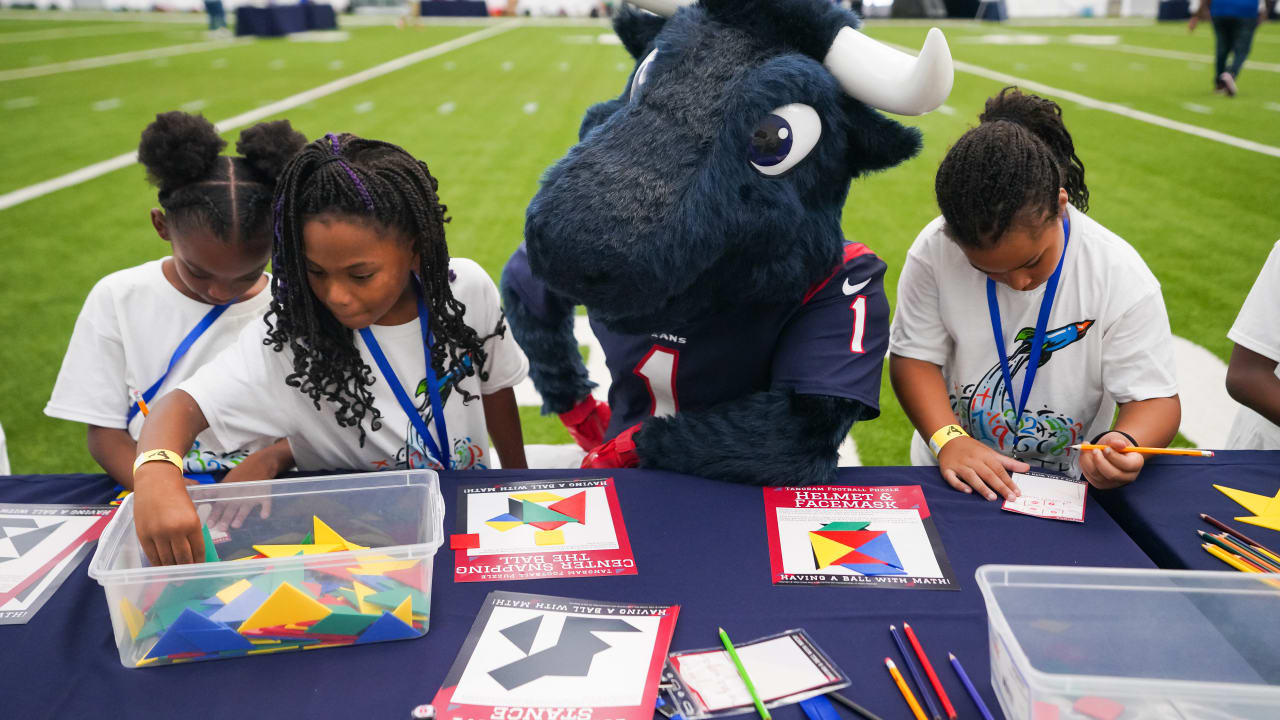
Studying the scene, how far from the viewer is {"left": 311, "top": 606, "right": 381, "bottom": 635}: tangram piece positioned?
41.0 inches

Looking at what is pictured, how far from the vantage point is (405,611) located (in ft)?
3.53

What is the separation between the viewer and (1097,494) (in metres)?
1.42

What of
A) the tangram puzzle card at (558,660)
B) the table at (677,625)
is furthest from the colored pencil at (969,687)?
the tangram puzzle card at (558,660)

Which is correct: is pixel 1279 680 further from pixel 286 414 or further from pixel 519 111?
pixel 519 111

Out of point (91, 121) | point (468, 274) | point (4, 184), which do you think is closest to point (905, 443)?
point (468, 274)

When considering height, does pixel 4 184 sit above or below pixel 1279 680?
below

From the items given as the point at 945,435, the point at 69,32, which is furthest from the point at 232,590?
the point at 69,32

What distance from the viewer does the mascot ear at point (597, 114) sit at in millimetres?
1487

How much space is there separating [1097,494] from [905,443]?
4.32 feet

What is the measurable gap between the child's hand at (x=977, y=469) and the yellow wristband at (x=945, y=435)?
1.1 inches

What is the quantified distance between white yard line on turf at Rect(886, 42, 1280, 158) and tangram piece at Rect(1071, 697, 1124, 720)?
443 cm

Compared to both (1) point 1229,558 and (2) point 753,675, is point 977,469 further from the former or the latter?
(2) point 753,675

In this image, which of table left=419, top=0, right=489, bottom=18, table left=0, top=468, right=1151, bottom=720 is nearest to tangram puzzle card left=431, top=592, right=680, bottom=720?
table left=0, top=468, right=1151, bottom=720

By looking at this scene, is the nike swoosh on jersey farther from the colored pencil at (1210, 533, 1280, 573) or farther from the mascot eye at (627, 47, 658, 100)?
the colored pencil at (1210, 533, 1280, 573)
